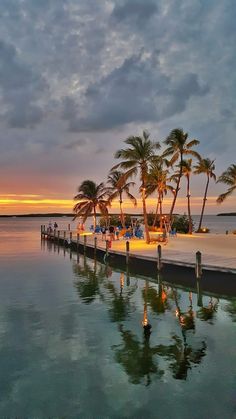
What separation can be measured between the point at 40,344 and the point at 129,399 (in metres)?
4.47

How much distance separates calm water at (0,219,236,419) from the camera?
778 cm

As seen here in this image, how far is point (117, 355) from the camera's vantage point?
10.6 metres

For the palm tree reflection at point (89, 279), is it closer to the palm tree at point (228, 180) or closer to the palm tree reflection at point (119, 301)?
the palm tree reflection at point (119, 301)

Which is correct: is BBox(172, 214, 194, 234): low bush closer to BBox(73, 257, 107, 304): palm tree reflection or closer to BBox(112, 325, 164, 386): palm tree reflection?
BBox(73, 257, 107, 304): palm tree reflection

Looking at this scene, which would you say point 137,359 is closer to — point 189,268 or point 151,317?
point 151,317

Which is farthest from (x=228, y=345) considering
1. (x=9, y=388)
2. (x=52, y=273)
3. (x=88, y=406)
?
(x=52, y=273)

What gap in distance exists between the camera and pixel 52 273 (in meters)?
28.1

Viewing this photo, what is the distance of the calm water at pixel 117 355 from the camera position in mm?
7781

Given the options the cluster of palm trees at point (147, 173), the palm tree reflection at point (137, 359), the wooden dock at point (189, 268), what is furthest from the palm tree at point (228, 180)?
the palm tree reflection at point (137, 359)

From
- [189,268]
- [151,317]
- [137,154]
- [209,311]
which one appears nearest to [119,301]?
[151,317]

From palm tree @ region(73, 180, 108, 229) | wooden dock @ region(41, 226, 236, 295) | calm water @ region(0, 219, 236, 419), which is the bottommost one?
calm water @ region(0, 219, 236, 419)

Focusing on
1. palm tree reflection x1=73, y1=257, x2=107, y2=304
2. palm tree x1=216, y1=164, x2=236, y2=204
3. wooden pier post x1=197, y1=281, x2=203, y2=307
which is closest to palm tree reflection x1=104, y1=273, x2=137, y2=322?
palm tree reflection x1=73, y1=257, x2=107, y2=304

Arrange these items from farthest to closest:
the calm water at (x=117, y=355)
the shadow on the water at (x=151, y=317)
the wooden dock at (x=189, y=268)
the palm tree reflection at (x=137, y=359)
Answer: the wooden dock at (x=189, y=268), the shadow on the water at (x=151, y=317), the palm tree reflection at (x=137, y=359), the calm water at (x=117, y=355)

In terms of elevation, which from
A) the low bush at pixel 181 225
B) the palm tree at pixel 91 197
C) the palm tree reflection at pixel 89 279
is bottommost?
the palm tree reflection at pixel 89 279
